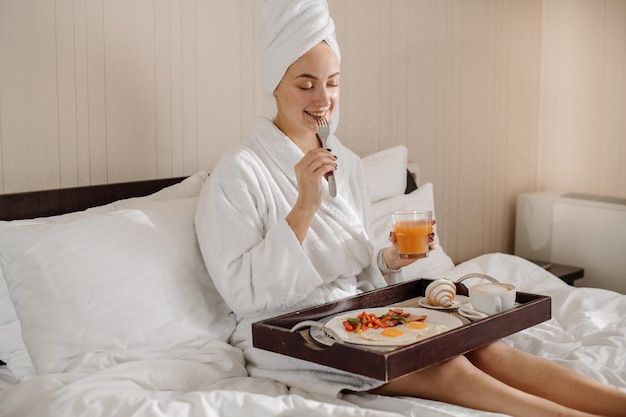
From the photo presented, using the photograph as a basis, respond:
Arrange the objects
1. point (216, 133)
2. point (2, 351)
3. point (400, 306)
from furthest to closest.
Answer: point (216, 133)
point (400, 306)
point (2, 351)

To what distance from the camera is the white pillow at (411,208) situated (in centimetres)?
267

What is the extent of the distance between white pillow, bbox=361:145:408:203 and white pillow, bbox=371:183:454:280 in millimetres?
29

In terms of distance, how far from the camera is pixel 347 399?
1.78 metres

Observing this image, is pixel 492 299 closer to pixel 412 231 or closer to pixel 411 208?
pixel 412 231

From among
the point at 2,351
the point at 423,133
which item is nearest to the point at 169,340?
the point at 2,351

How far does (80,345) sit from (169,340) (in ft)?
0.70

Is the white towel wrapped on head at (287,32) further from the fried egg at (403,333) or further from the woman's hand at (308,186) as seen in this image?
the fried egg at (403,333)

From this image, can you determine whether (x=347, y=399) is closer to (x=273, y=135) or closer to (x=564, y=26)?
(x=273, y=135)

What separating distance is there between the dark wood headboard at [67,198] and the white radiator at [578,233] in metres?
1.93

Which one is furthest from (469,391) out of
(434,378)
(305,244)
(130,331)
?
(130,331)

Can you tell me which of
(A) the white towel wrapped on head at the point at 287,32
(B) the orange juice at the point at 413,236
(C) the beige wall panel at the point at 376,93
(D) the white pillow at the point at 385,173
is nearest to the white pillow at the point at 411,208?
A: (D) the white pillow at the point at 385,173

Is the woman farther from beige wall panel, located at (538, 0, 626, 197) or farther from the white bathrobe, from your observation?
beige wall panel, located at (538, 0, 626, 197)

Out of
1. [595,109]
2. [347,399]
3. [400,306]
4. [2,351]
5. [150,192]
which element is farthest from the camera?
[595,109]

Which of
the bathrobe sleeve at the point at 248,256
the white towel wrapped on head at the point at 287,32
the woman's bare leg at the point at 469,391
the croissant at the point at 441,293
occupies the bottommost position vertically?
the woman's bare leg at the point at 469,391
